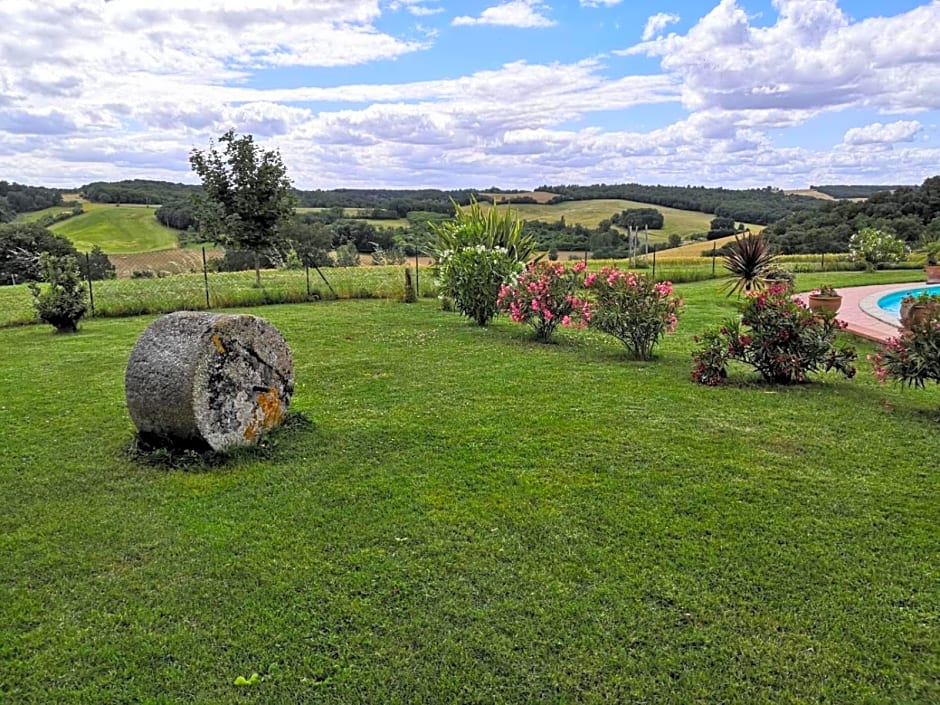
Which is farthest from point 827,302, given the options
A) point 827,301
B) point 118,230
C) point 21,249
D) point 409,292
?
point 118,230

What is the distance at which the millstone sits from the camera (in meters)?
5.07

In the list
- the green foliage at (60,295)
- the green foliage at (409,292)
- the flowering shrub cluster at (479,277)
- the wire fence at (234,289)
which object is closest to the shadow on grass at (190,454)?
the flowering shrub cluster at (479,277)

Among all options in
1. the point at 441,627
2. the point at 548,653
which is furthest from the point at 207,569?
the point at 548,653

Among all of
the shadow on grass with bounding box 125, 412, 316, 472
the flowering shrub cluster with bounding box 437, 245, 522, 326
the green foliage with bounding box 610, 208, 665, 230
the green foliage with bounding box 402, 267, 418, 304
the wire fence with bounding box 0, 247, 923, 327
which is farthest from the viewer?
the green foliage with bounding box 610, 208, 665, 230

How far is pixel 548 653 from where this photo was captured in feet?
9.71

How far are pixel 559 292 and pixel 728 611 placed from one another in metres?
7.71

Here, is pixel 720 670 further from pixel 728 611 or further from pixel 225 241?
pixel 225 241

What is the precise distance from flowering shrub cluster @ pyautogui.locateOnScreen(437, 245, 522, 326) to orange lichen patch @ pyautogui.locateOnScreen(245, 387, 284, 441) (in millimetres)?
7201

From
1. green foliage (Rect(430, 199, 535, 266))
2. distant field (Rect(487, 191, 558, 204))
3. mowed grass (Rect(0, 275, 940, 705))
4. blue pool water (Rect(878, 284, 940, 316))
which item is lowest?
blue pool water (Rect(878, 284, 940, 316))

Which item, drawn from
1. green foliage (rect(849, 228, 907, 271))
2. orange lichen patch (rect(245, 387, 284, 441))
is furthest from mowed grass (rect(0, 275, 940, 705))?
green foliage (rect(849, 228, 907, 271))

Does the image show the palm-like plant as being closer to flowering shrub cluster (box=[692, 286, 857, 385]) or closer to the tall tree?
flowering shrub cluster (box=[692, 286, 857, 385])

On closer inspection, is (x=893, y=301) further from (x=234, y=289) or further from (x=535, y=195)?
(x=535, y=195)

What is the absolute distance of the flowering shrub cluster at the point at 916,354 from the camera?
611 centimetres

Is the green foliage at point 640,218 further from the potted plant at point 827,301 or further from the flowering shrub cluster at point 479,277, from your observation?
the flowering shrub cluster at point 479,277
